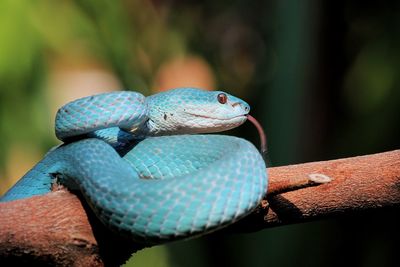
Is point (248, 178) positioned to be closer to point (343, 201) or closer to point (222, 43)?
point (343, 201)

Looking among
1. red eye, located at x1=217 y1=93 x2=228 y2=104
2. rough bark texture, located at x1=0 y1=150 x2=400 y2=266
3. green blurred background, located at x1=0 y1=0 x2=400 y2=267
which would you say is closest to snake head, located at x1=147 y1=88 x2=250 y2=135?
red eye, located at x1=217 y1=93 x2=228 y2=104

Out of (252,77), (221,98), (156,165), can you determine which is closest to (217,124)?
(221,98)

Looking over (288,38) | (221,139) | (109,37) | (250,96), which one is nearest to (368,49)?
(288,38)

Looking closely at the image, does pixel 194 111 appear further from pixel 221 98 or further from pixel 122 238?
pixel 122 238

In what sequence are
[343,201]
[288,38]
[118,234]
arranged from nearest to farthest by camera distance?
1. [118,234]
2. [343,201]
3. [288,38]

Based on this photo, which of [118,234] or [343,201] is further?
[343,201]

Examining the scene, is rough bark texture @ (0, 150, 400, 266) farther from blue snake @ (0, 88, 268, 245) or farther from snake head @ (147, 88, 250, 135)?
snake head @ (147, 88, 250, 135)
